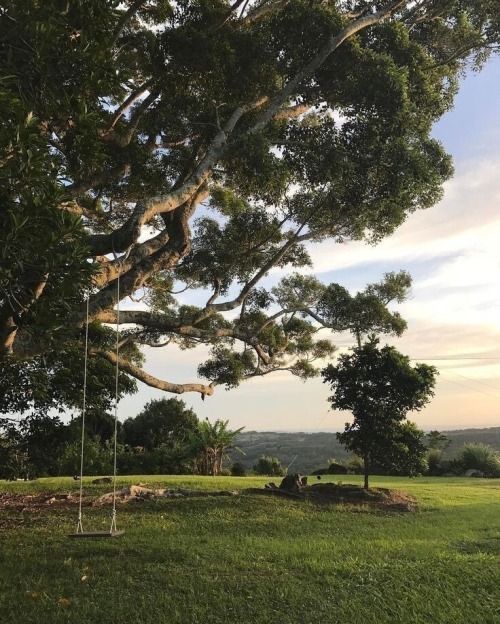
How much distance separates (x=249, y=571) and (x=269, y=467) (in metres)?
18.3

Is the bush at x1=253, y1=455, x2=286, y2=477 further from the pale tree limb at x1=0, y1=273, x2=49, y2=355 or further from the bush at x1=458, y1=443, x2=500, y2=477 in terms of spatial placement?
the pale tree limb at x1=0, y1=273, x2=49, y2=355

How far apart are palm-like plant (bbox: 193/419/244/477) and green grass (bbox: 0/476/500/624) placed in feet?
37.4

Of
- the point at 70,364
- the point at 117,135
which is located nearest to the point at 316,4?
the point at 117,135

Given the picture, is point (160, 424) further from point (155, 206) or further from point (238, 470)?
point (155, 206)

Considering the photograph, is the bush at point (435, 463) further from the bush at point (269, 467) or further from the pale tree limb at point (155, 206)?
the pale tree limb at point (155, 206)

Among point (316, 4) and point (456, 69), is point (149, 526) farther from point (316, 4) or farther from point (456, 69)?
point (456, 69)

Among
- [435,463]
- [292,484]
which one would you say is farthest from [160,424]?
[292,484]

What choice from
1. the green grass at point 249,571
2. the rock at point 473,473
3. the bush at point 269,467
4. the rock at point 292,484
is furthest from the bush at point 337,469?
the green grass at point 249,571

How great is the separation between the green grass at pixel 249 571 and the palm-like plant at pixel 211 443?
449 inches

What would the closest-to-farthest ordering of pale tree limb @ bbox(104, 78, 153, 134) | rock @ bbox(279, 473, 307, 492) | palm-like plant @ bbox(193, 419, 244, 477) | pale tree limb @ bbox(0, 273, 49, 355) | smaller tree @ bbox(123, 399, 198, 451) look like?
pale tree limb @ bbox(0, 273, 49, 355), pale tree limb @ bbox(104, 78, 153, 134), rock @ bbox(279, 473, 307, 492), palm-like plant @ bbox(193, 419, 244, 477), smaller tree @ bbox(123, 399, 198, 451)

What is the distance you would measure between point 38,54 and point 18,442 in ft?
23.5

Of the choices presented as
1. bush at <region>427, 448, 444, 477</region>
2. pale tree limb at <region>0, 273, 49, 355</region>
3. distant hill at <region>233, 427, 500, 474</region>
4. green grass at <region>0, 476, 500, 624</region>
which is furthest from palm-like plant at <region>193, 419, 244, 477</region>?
pale tree limb at <region>0, 273, 49, 355</region>

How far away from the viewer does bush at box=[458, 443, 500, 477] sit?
73.4ft

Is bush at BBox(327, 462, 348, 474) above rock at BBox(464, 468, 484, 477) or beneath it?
above
